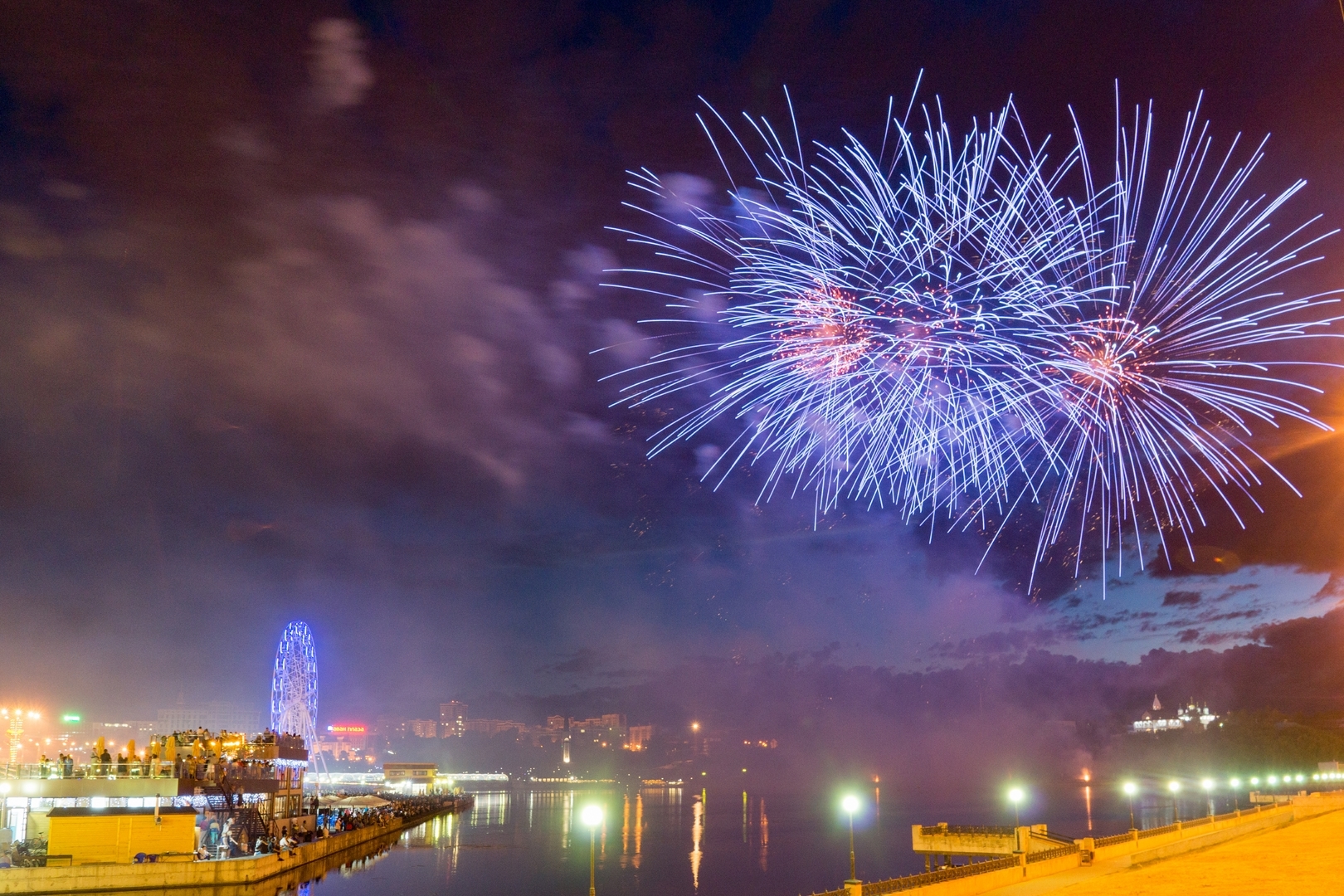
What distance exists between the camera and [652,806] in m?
151

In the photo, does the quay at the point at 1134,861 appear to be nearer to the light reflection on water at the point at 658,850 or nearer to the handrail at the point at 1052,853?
the handrail at the point at 1052,853

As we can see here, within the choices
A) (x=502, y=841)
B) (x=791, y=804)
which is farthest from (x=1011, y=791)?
(x=791, y=804)

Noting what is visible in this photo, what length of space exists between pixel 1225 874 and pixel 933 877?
959 centimetres

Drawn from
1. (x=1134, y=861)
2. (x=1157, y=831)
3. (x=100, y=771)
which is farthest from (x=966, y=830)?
(x=100, y=771)

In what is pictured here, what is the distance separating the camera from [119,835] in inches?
1395

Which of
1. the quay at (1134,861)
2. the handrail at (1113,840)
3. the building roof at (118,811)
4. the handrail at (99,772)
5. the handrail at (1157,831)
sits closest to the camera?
the quay at (1134,861)

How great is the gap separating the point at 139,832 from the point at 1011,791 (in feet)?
110

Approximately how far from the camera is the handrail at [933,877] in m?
20.9

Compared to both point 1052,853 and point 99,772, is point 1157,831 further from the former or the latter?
point 99,772

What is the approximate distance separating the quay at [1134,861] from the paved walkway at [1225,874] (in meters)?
0.03

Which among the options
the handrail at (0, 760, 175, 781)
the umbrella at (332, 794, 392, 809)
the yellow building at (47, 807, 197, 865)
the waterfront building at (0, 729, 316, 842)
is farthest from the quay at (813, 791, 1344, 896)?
the umbrella at (332, 794, 392, 809)

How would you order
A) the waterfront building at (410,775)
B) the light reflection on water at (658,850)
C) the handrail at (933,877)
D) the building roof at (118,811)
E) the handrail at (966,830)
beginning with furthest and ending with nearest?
the waterfront building at (410,775)
the light reflection on water at (658,850)
the handrail at (966,830)
the building roof at (118,811)
the handrail at (933,877)

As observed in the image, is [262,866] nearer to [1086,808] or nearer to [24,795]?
[24,795]

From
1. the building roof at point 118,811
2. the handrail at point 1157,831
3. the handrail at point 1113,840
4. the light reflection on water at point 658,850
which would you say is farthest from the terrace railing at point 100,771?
the handrail at point 1157,831
